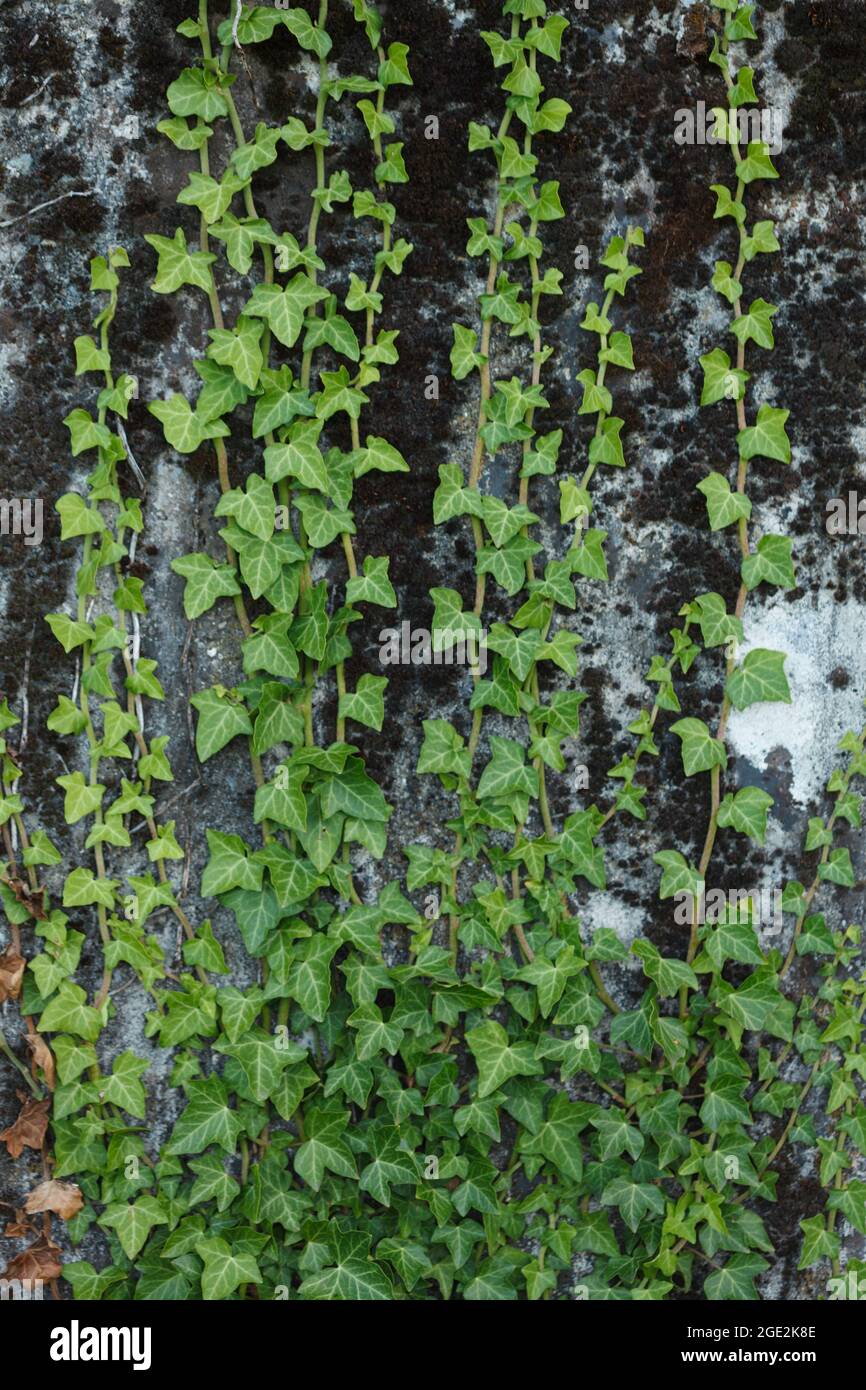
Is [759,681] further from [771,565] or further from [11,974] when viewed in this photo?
[11,974]

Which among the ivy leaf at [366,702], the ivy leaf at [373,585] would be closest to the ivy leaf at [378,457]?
the ivy leaf at [373,585]

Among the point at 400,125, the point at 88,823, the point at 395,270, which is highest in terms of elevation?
the point at 400,125

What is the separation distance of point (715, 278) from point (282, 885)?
1.72 metres

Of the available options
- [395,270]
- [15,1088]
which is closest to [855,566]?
[395,270]

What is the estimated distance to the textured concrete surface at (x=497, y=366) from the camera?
2.20 meters

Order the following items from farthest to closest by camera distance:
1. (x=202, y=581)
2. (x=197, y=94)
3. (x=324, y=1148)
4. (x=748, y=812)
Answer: (x=748, y=812), (x=324, y=1148), (x=202, y=581), (x=197, y=94)

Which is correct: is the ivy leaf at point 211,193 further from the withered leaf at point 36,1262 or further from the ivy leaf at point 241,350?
the withered leaf at point 36,1262

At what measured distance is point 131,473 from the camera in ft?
7.47

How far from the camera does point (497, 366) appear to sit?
7.70 feet

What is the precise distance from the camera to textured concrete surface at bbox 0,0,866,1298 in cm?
220

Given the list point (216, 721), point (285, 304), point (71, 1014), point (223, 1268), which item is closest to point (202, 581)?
point (216, 721)

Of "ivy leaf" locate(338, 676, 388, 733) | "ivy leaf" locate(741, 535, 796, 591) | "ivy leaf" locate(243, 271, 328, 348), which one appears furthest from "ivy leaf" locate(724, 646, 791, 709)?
"ivy leaf" locate(243, 271, 328, 348)

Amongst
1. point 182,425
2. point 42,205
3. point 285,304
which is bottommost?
point 182,425

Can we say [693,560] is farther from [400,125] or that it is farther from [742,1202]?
[742,1202]
